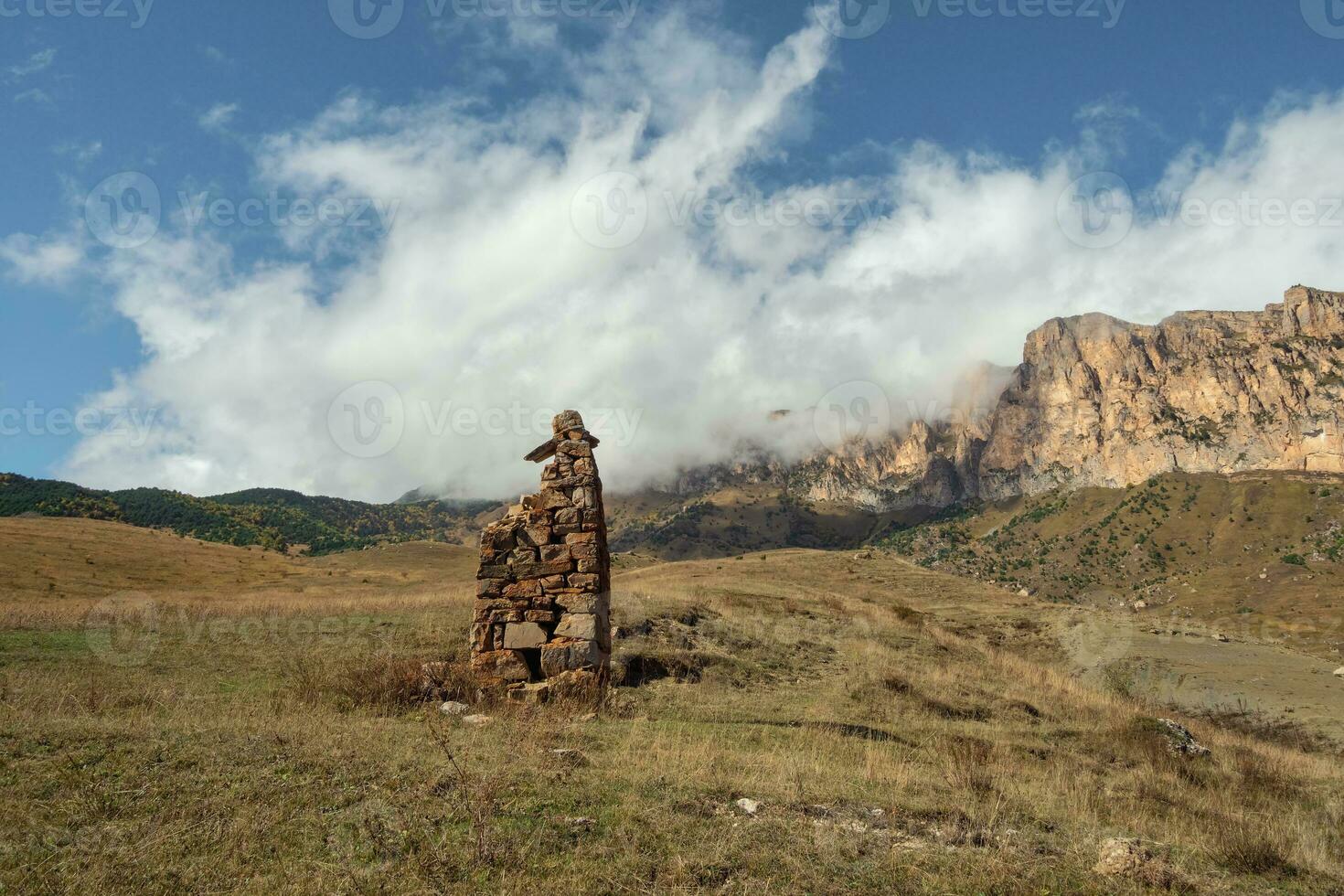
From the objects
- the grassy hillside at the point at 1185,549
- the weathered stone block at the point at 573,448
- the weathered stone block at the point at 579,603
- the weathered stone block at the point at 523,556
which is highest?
the weathered stone block at the point at 573,448

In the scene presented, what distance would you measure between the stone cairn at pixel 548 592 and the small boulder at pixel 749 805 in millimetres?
5644

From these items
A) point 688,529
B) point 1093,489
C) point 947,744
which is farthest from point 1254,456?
point 947,744

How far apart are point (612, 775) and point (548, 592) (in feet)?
19.1

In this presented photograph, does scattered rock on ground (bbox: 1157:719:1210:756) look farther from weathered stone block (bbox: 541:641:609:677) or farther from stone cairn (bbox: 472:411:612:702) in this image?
weathered stone block (bbox: 541:641:609:677)

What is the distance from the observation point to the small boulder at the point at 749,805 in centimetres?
645

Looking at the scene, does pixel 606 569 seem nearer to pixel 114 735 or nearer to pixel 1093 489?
pixel 114 735

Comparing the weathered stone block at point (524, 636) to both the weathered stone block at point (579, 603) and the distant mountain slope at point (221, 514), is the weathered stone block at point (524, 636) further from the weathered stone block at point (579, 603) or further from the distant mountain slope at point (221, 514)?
the distant mountain slope at point (221, 514)

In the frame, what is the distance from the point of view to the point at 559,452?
13742mm

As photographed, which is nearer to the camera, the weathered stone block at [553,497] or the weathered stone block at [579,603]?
the weathered stone block at [579,603]

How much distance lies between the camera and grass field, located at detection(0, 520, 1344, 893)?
16.4ft

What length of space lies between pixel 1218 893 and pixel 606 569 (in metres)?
10.2

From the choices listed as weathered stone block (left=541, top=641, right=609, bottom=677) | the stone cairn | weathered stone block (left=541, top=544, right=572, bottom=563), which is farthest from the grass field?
weathered stone block (left=541, top=544, right=572, bottom=563)

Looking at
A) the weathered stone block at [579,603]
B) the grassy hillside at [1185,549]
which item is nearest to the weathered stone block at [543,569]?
the weathered stone block at [579,603]

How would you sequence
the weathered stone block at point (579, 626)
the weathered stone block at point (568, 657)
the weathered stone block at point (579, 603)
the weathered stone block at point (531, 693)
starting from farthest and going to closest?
1. the weathered stone block at point (579, 603)
2. the weathered stone block at point (579, 626)
3. the weathered stone block at point (568, 657)
4. the weathered stone block at point (531, 693)
